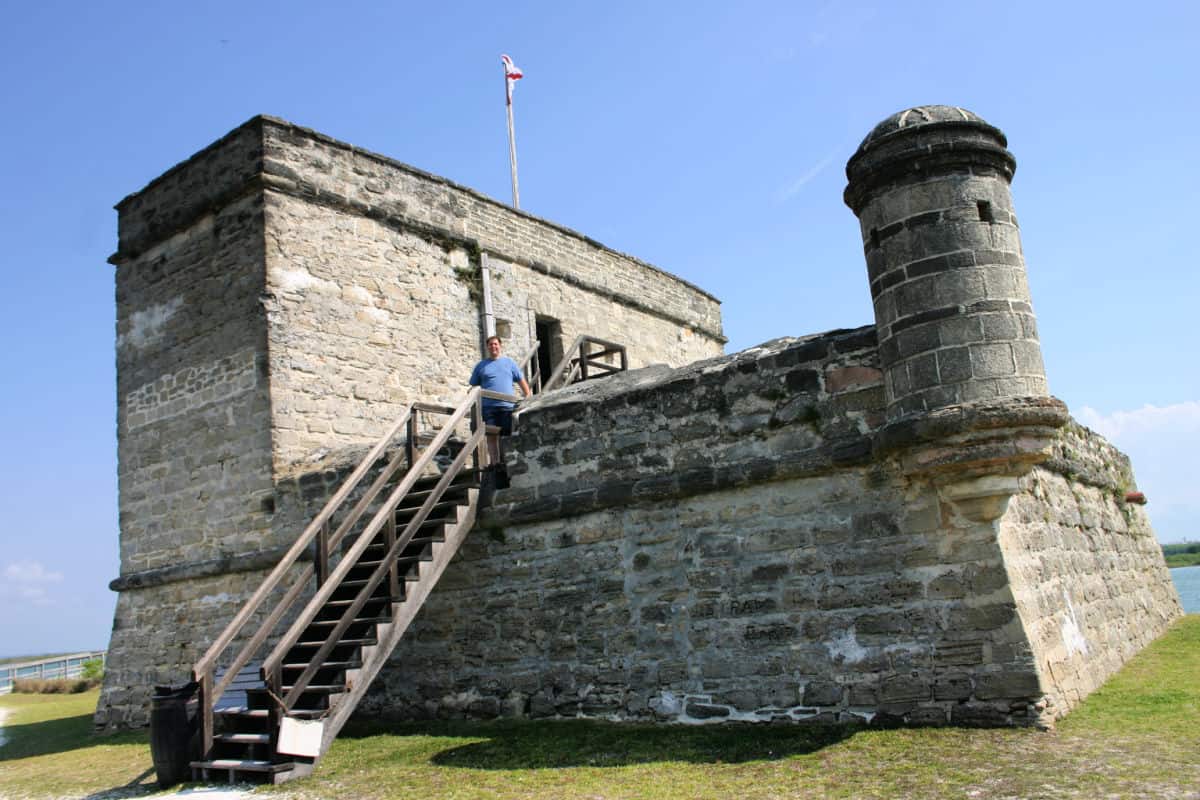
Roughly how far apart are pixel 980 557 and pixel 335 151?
905 centimetres

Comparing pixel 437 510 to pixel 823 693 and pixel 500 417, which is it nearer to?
pixel 500 417

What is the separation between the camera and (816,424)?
277 inches

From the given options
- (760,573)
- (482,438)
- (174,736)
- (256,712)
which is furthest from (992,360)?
(174,736)

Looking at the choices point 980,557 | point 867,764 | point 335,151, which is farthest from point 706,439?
point 335,151

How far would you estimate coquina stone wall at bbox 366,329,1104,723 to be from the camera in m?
6.31

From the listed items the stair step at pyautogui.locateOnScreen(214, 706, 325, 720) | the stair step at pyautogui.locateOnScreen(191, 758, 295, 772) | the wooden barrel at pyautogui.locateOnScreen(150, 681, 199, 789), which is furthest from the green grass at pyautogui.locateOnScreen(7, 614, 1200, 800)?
the stair step at pyautogui.locateOnScreen(214, 706, 325, 720)

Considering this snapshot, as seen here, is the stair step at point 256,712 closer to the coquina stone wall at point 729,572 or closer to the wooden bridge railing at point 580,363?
the coquina stone wall at point 729,572

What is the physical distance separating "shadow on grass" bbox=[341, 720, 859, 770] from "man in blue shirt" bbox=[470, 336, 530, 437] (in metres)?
2.82

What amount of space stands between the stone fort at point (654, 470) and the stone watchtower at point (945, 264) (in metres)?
0.02

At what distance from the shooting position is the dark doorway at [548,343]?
48.2 feet

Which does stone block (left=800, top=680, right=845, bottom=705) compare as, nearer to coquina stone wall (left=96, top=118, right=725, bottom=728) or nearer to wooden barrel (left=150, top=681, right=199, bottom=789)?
wooden barrel (left=150, top=681, right=199, bottom=789)

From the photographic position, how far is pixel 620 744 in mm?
6816

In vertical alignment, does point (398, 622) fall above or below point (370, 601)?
below

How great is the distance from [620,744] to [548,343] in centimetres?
875
